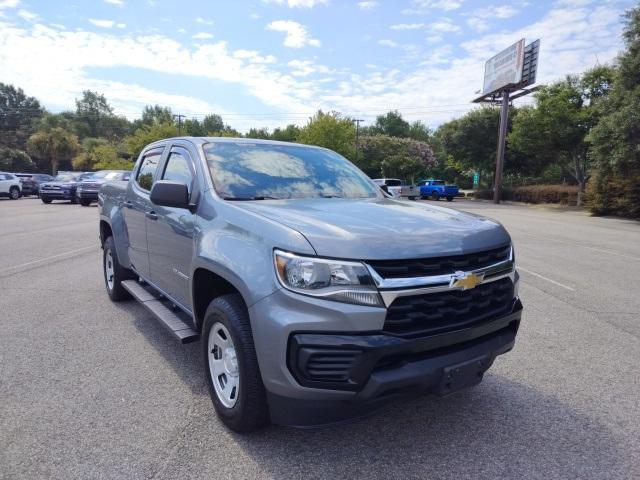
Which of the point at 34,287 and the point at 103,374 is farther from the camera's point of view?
the point at 34,287

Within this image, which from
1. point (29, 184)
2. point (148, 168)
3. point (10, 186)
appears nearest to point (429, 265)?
point (148, 168)

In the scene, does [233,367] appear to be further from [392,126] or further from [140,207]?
[392,126]

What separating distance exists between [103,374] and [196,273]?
1.32 meters

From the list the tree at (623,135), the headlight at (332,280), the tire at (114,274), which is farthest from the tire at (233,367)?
the tree at (623,135)

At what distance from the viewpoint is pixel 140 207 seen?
447 centimetres

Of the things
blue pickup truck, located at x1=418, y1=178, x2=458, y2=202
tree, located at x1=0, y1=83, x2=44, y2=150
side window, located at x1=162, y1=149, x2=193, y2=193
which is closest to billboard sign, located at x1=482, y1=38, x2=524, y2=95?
blue pickup truck, located at x1=418, y1=178, x2=458, y2=202

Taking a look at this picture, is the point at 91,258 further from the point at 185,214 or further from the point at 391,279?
the point at 391,279

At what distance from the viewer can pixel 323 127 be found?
148 ft

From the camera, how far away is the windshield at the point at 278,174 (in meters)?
3.41

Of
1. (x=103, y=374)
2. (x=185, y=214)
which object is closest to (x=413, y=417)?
(x=185, y=214)

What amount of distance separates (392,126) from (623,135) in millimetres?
77018

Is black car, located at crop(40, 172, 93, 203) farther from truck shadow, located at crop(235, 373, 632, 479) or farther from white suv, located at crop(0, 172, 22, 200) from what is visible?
truck shadow, located at crop(235, 373, 632, 479)

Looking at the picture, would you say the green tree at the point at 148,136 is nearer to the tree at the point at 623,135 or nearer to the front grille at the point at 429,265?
the tree at the point at 623,135

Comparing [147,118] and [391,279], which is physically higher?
[147,118]
